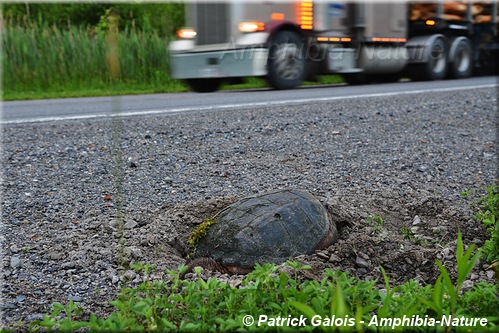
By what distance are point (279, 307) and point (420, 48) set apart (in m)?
11.6

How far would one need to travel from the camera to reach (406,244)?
2705mm

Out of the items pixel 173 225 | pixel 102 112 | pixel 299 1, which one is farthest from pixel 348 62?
pixel 173 225

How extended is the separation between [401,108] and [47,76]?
24.0 feet

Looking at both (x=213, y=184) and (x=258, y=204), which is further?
(x=213, y=184)

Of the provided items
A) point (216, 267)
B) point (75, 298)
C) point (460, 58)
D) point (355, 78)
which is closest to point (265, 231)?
point (216, 267)

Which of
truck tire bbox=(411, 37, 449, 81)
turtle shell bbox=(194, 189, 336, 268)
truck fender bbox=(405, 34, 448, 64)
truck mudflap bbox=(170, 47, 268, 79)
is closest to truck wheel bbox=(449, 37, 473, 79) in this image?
truck tire bbox=(411, 37, 449, 81)

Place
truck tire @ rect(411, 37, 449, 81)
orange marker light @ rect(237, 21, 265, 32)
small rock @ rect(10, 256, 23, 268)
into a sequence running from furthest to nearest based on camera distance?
truck tire @ rect(411, 37, 449, 81), orange marker light @ rect(237, 21, 265, 32), small rock @ rect(10, 256, 23, 268)

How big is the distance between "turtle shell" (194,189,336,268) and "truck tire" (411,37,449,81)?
10.5m

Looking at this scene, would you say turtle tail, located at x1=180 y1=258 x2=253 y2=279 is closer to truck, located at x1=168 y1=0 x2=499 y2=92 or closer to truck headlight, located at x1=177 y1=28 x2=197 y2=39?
truck, located at x1=168 y1=0 x2=499 y2=92

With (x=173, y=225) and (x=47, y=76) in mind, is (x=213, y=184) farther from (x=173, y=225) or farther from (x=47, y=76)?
(x=47, y=76)

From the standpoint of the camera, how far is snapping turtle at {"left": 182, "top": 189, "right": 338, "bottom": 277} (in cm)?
248

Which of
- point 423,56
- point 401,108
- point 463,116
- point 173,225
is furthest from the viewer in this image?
point 423,56

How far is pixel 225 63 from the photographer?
9492 mm

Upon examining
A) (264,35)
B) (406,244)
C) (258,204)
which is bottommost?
(406,244)
